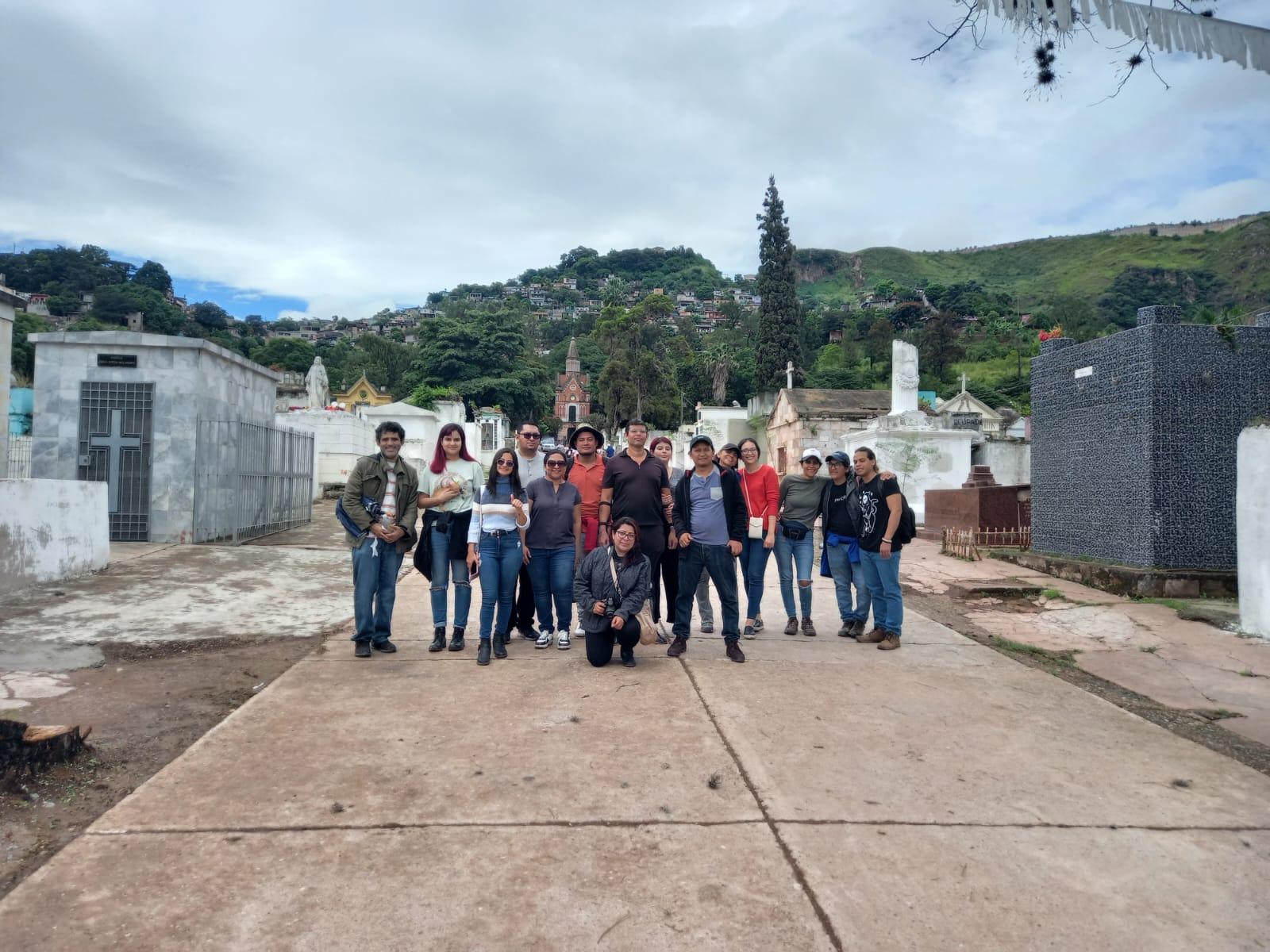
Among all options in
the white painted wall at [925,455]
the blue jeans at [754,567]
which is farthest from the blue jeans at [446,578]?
the white painted wall at [925,455]

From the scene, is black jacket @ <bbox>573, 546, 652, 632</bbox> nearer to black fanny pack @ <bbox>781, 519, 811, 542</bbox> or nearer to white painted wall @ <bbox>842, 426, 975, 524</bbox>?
black fanny pack @ <bbox>781, 519, 811, 542</bbox>

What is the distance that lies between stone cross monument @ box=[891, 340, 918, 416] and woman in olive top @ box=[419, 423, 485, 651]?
Result: 16.8m

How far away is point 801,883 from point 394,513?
3825 mm

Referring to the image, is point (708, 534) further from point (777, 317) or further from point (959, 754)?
point (777, 317)

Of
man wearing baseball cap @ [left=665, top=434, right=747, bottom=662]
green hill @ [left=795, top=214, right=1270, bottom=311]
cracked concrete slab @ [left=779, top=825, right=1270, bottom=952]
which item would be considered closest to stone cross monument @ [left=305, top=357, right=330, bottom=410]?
man wearing baseball cap @ [left=665, top=434, right=747, bottom=662]

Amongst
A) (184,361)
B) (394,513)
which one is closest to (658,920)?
(394,513)

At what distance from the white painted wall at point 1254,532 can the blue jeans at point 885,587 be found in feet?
9.71

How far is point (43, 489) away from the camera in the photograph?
7.39 m

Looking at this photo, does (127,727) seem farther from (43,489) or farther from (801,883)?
(43,489)

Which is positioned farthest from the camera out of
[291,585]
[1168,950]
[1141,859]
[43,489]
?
[291,585]

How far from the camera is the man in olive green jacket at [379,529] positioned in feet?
17.4

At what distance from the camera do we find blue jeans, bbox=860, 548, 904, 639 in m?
5.95

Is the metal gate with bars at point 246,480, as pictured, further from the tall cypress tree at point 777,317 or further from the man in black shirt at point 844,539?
the tall cypress tree at point 777,317

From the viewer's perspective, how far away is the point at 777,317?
1918 inches
